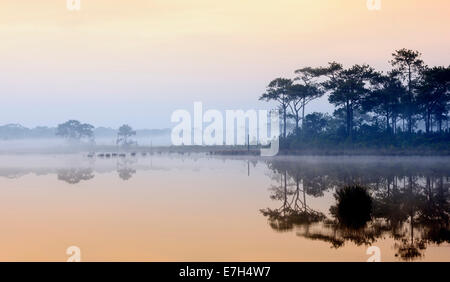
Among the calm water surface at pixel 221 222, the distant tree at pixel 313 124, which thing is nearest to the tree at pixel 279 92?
the distant tree at pixel 313 124

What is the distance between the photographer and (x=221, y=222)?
709 inches

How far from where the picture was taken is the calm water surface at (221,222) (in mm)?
13562

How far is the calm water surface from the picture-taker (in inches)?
534

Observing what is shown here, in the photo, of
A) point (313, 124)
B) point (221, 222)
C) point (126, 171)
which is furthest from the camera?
point (313, 124)

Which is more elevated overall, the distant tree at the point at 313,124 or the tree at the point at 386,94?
the tree at the point at 386,94

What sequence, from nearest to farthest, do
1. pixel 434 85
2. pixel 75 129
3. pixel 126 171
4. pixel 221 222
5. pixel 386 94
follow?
pixel 221 222, pixel 126 171, pixel 434 85, pixel 386 94, pixel 75 129

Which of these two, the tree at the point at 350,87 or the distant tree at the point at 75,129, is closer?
the tree at the point at 350,87

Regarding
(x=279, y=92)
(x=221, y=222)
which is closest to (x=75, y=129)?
(x=279, y=92)

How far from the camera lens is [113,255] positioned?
43.9 feet

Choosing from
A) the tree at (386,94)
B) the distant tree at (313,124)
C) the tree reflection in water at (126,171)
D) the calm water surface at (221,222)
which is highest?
the tree at (386,94)

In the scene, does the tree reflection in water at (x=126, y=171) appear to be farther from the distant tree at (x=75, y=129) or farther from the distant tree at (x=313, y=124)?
the distant tree at (x=75, y=129)

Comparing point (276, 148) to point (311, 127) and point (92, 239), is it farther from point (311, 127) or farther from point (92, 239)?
point (92, 239)

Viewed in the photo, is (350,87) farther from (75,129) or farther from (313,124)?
(75,129)

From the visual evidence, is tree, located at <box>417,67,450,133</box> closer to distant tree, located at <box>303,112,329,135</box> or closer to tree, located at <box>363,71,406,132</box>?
tree, located at <box>363,71,406,132</box>
